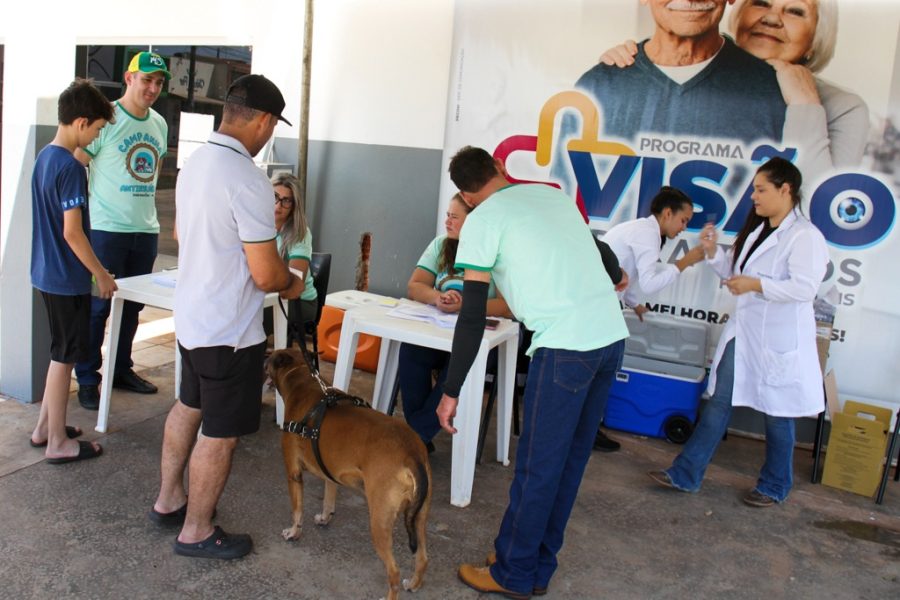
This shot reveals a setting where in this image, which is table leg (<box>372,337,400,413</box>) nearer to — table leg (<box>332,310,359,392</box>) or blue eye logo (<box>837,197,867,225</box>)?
table leg (<box>332,310,359,392</box>)

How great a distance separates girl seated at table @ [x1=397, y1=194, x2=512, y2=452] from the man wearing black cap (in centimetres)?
115

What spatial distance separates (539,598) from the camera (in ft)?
9.66

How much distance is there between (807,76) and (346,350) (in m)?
3.15

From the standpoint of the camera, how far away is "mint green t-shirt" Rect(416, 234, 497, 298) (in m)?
4.17

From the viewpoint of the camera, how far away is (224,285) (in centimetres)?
275

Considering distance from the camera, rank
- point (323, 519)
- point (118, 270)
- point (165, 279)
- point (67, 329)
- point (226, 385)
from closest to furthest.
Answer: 1. point (226, 385)
2. point (323, 519)
3. point (67, 329)
4. point (165, 279)
5. point (118, 270)

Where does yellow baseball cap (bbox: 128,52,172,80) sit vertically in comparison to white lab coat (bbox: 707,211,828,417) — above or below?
above

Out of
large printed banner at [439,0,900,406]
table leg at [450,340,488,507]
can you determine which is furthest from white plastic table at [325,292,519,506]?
large printed banner at [439,0,900,406]

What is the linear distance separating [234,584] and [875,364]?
3.82 m

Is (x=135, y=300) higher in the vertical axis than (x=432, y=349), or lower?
higher

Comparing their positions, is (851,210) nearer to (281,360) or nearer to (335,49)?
(281,360)

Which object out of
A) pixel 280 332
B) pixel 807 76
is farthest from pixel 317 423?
pixel 807 76

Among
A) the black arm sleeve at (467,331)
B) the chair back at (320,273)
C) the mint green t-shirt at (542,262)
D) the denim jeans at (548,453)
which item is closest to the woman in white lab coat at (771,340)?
the denim jeans at (548,453)

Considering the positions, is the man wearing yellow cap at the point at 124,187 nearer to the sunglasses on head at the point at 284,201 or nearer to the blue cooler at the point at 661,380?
the sunglasses on head at the point at 284,201
